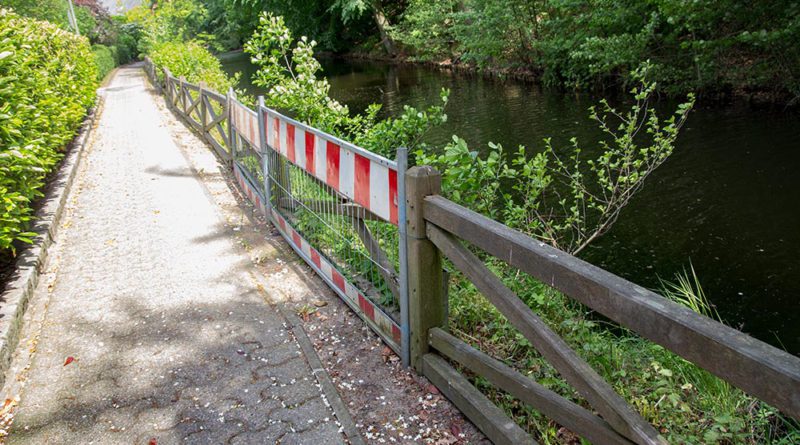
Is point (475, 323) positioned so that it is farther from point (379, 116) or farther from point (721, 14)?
point (379, 116)

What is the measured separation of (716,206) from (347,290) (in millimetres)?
6497

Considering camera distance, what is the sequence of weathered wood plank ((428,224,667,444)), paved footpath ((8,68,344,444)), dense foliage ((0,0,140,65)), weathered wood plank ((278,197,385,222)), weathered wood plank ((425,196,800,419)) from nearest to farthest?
weathered wood plank ((425,196,800,419)) → weathered wood plank ((428,224,667,444)) → paved footpath ((8,68,344,444)) → weathered wood plank ((278,197,385,222)) → dense foliage ((0,0,140,65))

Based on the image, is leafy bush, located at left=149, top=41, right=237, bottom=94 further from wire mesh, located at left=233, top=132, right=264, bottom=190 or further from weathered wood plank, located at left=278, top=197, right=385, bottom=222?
weathered wood plank, located at left=278, top=197, right=385, bottom=222

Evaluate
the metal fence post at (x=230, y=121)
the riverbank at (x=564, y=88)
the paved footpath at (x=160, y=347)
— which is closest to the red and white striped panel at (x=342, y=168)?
the paved footpath at (x=160, y=347)

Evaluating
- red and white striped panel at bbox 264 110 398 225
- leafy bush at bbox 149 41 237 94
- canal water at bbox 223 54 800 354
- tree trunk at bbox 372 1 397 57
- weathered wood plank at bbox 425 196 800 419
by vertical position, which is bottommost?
canal water at bbox 223 54 800 354

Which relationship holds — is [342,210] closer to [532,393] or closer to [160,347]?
[160,347]

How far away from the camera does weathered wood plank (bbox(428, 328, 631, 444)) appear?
2.58 meters

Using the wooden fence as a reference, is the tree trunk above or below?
above

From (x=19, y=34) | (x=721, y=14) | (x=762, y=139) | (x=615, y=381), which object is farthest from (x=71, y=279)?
(x=721, y=14)

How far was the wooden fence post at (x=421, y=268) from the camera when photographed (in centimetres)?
341

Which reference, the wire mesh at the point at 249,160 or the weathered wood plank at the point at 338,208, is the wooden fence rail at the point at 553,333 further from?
the wire mesh at the point at 249,160

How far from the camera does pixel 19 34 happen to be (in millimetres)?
7629

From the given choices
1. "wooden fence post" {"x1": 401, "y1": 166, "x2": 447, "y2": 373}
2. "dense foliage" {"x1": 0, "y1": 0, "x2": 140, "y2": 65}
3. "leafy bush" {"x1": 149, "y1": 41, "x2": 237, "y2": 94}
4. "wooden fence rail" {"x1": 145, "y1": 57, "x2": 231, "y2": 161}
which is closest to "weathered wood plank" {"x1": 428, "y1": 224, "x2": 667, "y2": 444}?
"wooden fence post" {"x1": 401, "y1": 166, "x2": 447, "y2": 373}

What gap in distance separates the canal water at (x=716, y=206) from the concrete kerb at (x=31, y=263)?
19.2ft
